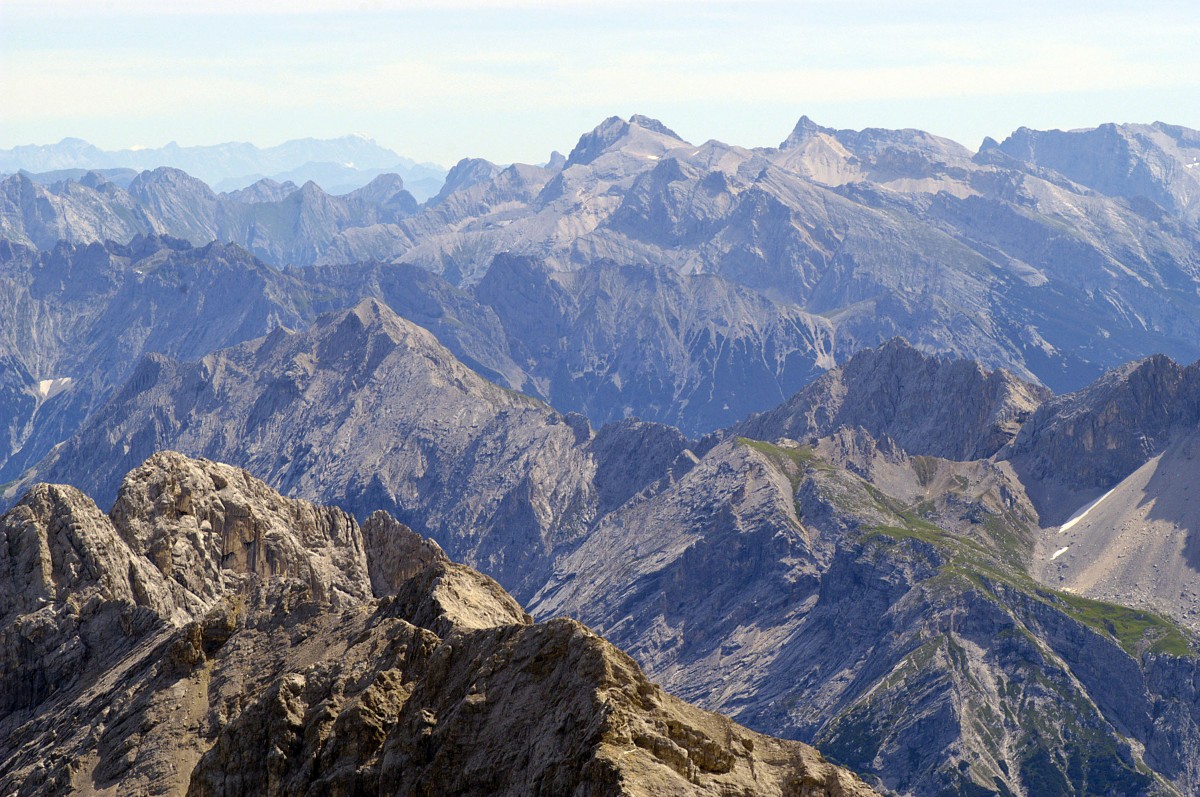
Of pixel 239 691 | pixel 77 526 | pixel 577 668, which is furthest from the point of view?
pixel 77 526

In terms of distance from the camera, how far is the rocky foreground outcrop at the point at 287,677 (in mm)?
79438

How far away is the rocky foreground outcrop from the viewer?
7944 centimetres

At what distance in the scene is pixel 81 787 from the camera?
109625mm

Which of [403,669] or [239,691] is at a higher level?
[403,669]

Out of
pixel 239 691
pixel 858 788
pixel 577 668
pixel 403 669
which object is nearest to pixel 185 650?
pixel 239 691

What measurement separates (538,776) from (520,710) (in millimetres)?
6894

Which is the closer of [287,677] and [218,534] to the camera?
→ [287,677]

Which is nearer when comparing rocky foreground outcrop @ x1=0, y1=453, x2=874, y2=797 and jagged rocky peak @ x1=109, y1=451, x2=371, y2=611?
rocky foreground outcrop @ x1=0, y1=453, x2=874, y2=797

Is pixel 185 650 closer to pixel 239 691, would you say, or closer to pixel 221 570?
pixel 239 691

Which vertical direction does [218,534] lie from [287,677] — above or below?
below

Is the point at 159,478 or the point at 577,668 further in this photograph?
the point at 159,478

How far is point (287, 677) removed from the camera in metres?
99.4

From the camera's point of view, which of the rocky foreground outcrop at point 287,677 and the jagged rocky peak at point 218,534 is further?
the jagged rocky peak at point 218,534

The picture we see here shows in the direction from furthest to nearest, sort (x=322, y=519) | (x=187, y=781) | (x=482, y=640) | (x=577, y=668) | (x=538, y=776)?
(x=322, y=519) < (x=187, y=781) < (x=482, y=640) < (x=577, y=668) < (x=538, y=776)
